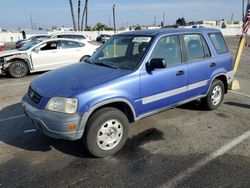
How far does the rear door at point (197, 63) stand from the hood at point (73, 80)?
4.89 feet

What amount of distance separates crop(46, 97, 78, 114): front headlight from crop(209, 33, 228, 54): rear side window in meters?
3.46

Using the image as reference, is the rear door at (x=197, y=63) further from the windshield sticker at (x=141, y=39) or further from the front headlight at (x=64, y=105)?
the front headlight at (x=64, y=105)

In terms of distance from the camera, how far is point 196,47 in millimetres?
4895

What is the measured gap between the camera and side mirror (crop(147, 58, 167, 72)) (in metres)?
3.84

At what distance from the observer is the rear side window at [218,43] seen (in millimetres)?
5289

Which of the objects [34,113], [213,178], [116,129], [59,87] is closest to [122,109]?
[116,129]

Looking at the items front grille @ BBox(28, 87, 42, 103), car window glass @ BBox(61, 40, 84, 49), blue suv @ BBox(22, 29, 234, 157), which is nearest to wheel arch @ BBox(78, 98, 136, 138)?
blue suv @ BBox(22, 29, 234, 157)

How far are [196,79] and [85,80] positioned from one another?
2311 mm

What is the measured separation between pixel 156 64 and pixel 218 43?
2.30 meters

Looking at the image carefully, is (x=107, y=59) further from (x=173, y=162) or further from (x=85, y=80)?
(x=173, y=162)

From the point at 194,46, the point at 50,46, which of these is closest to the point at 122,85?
the point at 194,46

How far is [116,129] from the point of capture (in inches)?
147

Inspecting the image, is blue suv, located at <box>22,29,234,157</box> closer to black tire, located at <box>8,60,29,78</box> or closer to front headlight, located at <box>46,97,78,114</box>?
front headlight, located at <box>46,97,78,114</box>

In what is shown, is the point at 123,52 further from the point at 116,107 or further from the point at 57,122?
the point at 57,122
